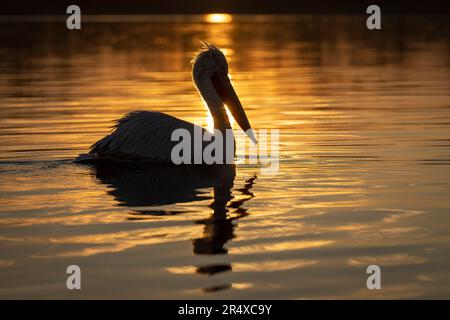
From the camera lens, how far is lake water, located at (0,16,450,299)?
6113mm

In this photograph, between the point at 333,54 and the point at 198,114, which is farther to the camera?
the point at 333,54

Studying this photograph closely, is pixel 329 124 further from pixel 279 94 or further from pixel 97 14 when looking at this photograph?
pixel 97 14

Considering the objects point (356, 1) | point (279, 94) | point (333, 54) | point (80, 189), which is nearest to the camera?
point (80, 189)

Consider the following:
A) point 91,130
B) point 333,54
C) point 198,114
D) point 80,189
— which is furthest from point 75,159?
point 333,54

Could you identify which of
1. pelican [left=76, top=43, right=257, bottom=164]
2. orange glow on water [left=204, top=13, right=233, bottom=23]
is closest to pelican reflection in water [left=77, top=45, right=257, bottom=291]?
pelican [left=76, top=43, right=257, bottom=164]

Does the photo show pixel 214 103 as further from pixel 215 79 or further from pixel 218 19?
pixel 218 19

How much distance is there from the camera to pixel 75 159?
413 inches

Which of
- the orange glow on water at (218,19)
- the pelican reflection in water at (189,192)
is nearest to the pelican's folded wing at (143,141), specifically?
the pelican reflection in water at (189,192)

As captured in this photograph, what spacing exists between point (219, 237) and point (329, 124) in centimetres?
679

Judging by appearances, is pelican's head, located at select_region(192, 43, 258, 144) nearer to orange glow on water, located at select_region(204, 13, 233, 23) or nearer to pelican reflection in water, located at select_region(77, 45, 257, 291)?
pelican reflection in water, located at select_region(77, 45, 257, 291)

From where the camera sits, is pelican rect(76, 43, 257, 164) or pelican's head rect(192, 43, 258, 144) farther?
pelican's head rect(192, 43, 258, 144)

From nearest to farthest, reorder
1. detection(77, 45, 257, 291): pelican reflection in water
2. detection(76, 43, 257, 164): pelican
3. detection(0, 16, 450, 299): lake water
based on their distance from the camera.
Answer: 1. detection(0, 16, 450, 299): lake water
2. detection(77, 45, 257, 291): pelican reflection in water
3. detection(76, 43, 257, 164): pelican

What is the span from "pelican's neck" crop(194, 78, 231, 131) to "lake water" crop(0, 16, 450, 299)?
2.26ft
